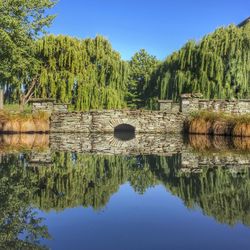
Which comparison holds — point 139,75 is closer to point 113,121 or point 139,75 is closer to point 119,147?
point 113,121

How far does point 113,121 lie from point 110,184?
15.2m

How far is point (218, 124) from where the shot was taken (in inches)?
771

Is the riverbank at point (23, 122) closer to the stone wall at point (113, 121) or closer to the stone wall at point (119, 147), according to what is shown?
the stone wall at point (113, 121)

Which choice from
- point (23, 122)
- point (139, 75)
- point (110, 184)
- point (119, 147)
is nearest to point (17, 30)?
point (23, 122)

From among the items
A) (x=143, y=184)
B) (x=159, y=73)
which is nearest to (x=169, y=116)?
(x=159, y=73)

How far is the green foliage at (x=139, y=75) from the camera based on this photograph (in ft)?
124

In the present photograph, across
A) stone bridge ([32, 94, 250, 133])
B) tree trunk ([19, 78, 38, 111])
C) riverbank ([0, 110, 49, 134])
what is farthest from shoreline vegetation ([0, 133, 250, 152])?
tree trunk ([19, 78, 38, 111])

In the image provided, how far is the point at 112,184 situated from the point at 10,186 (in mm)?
1684

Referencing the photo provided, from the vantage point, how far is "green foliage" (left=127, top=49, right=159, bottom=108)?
3784 centimetres

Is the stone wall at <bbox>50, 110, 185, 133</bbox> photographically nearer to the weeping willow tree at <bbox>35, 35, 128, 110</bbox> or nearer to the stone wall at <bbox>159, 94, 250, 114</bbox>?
the stone wall at <bbox>159, 94, 250, 114</bbox>

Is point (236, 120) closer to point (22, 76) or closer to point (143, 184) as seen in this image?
point (143, 184)

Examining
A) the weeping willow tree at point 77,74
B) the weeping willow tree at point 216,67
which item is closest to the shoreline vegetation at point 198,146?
the weeping willow tree at point 216,67

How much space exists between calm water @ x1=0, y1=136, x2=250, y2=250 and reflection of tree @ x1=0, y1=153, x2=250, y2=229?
0.01 metres

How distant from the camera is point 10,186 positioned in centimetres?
627
